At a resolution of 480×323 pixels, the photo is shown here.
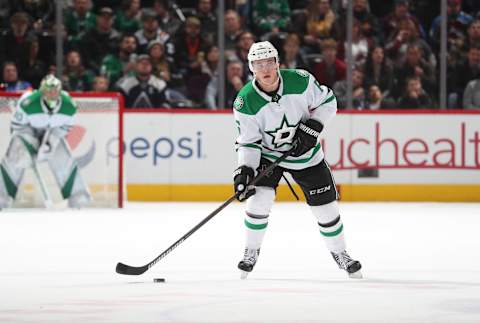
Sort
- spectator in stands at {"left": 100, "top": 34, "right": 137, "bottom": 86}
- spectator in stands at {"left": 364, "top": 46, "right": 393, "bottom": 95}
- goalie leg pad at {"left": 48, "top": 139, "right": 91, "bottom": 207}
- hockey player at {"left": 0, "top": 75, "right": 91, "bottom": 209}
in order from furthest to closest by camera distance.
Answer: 1. spectator in stands at {"left": 100, "top": 34, "right": 137, "bottom": 86}
2. spectator in stands at {"left": 364, "top": 46, "right": 393, "bottom": 95}
3. goalie leg pad at {"left": 48, "top": 139, "right": 91, "bottom": 207}
4. hockey player at {"left": 0, "top": 75, "right": 91, "bottom": 209}

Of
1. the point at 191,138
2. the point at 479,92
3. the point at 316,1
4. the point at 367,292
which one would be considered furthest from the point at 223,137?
the point at 367,292

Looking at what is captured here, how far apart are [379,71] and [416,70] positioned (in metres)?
0.33

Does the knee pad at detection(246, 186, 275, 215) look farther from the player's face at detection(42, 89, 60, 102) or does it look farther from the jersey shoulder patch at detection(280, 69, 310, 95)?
the player's face at detection(42, 89, 60, 102)

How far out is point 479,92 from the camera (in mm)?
11109

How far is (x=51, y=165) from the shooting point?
408 inches

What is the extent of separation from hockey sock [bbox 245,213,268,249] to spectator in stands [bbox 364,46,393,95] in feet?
17.7

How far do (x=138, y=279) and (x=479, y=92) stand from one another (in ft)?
20.1

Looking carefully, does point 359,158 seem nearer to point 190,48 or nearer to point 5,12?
point 190,48

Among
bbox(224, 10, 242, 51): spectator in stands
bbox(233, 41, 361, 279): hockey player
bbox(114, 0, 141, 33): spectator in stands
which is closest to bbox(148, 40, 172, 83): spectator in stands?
bbox(114, 0, 141, 33): spectator in stands

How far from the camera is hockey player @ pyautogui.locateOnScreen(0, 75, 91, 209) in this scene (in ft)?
33.6

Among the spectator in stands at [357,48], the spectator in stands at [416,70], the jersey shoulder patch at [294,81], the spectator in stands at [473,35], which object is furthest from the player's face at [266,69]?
the spectator in stands at [473,35]

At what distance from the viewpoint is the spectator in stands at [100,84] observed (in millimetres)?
11133

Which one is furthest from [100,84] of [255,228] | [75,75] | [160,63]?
[255,228]

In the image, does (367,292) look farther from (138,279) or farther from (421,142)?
(421,142)
